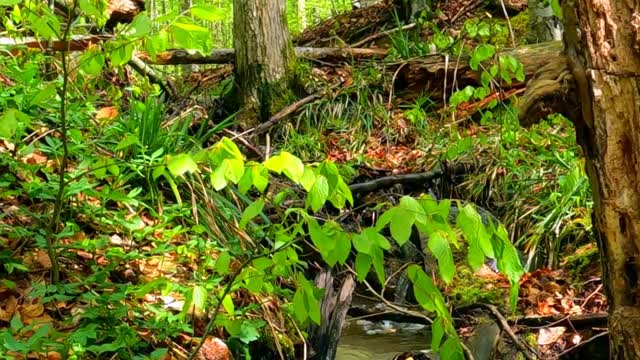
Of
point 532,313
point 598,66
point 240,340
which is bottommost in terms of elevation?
point 532,313

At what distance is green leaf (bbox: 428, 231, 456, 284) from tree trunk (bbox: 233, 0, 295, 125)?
476 centimetres

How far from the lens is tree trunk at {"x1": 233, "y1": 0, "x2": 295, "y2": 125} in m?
5.85

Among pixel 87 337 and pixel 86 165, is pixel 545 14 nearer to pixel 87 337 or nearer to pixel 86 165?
pixel 86 165

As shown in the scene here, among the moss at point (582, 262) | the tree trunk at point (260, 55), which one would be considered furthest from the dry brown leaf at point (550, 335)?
the tree trunk at point (260, 55)

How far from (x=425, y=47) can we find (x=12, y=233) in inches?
210

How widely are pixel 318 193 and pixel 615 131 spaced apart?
Answer: 657mm

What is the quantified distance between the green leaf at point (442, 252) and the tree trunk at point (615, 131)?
1.20 ft

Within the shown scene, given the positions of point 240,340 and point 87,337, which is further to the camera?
point 240,340

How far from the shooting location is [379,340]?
11.3 feet

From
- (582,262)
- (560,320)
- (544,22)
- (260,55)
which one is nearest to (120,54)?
(560,320)

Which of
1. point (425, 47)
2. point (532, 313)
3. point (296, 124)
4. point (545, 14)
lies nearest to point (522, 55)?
point (545, 14)

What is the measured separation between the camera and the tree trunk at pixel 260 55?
5.85 metres

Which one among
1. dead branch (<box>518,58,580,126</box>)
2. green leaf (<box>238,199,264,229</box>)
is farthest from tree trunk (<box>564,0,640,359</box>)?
green leaf (<box>238,199,264,229</box>)

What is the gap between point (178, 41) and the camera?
66.2 inches
